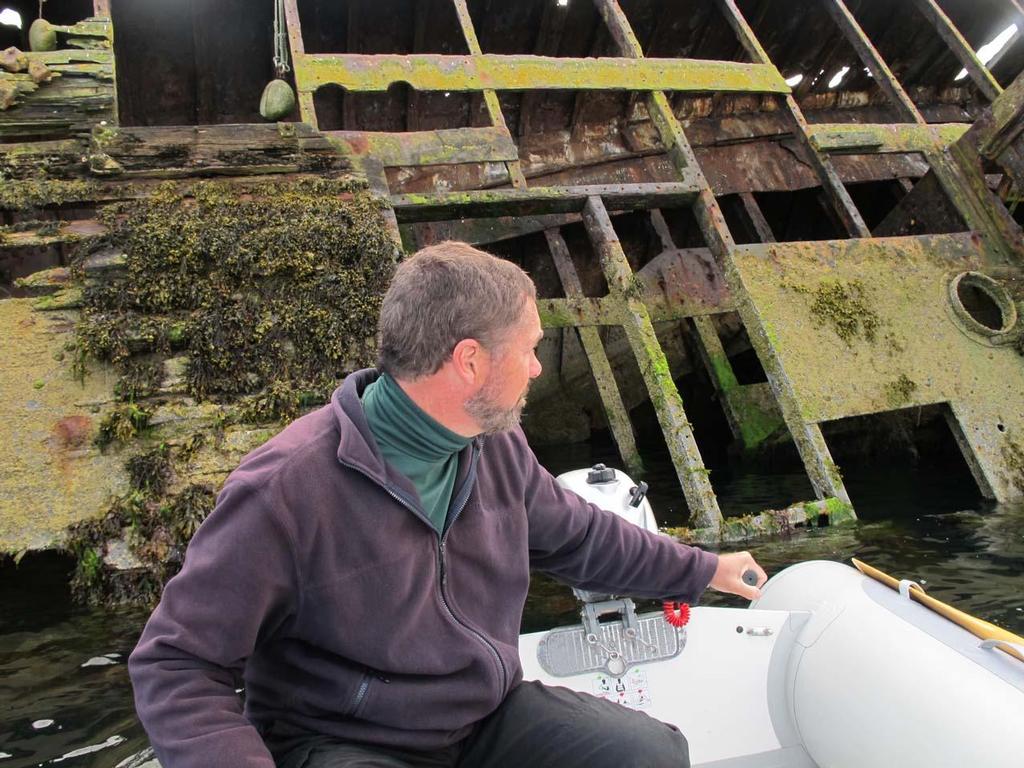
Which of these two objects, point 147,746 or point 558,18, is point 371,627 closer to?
point 147,746

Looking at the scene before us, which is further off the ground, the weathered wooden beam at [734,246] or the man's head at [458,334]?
the weathered wooden beam at [734,246]

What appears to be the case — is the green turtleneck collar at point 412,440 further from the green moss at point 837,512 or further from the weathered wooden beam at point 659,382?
the green moss at point 837,512

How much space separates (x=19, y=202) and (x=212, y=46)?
4.91 metres

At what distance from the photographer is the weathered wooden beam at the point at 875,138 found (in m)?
6.57

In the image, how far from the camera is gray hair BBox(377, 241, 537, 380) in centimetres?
159

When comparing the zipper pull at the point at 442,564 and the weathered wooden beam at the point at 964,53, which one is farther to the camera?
the weathered wooden beam at the point at 964,53

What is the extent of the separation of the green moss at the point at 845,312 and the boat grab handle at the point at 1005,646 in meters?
3.89

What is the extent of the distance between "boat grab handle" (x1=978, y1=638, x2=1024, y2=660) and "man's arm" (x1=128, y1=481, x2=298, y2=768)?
170 centimetres

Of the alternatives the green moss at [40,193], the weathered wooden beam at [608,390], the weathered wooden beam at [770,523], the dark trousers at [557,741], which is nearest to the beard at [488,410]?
the dark trousers at [557,741]

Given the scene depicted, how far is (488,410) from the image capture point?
1.64 m

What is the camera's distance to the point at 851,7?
9820 millimetres

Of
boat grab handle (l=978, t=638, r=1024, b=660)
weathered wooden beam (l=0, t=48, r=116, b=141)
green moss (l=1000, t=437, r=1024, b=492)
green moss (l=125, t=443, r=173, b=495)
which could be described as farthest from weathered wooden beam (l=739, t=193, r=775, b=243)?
boat grab handle (l=978, t=638, r=1024, b=660)

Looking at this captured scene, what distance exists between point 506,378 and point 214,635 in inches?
29.5

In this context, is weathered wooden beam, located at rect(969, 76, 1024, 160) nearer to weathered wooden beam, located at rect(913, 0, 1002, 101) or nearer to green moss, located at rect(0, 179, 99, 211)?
weathered wooden beam, located at rect(913, 0, 1002, 101)
